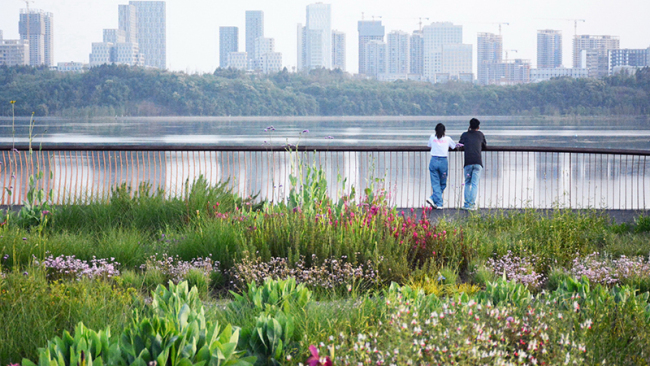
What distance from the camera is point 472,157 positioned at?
509 inches

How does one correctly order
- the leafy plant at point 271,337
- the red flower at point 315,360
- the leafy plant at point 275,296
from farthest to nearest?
the leafy plant at point 275,296 < the leafy plant at point 271,337 < the red flower at point 315,360

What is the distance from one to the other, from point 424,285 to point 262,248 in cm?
173

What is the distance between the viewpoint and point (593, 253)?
7465 millimetres

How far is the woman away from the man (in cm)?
32

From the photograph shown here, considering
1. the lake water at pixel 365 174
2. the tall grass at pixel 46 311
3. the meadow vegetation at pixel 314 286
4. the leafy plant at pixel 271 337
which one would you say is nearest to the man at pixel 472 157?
the lake water at pixel 365 174

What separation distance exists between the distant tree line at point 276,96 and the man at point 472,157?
128038 mm

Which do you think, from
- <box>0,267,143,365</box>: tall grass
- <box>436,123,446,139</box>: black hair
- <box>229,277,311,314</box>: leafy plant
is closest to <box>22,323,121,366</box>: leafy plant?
<box>0,267,143,365</box>: tall grass

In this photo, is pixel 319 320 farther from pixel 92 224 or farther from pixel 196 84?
pixel 196 84

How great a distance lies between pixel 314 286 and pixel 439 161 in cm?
741

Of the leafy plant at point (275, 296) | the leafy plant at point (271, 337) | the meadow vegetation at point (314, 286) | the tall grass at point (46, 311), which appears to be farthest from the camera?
the leafy plant at point (275, 296)

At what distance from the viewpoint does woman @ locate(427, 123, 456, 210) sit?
42.5 feet

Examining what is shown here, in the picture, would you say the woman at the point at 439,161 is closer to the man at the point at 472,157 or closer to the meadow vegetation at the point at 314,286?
the man at the point at 472,157

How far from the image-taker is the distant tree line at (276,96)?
139m

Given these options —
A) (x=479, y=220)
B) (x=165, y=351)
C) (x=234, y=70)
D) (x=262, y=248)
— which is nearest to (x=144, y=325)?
(x=165, y=351)
